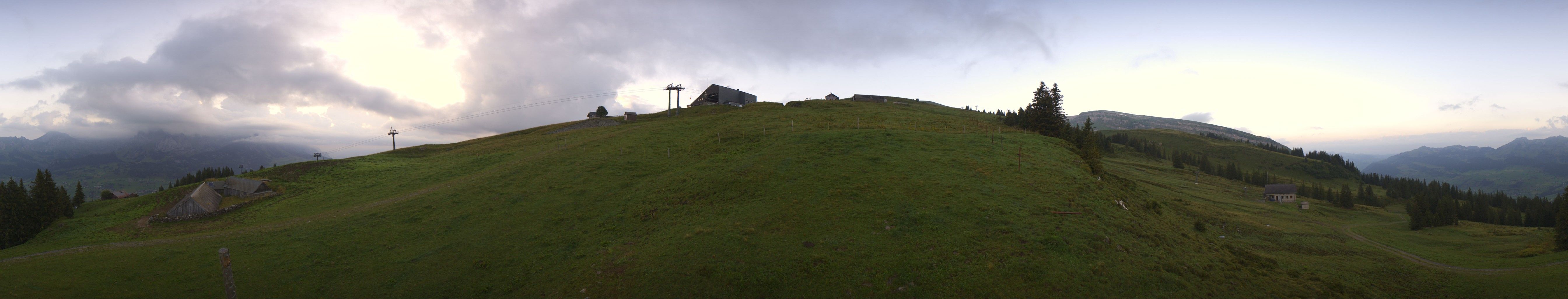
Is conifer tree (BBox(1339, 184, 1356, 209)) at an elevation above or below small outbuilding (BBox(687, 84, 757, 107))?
below

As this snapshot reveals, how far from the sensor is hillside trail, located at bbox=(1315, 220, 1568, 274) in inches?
1144

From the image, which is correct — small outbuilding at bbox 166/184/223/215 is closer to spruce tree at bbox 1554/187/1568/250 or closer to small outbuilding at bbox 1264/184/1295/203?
spruce tree at bbox 1554/187/1568/250

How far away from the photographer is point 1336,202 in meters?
94.8

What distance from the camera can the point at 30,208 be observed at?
35.1 meters

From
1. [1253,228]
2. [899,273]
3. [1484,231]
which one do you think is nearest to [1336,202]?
[1484,231]

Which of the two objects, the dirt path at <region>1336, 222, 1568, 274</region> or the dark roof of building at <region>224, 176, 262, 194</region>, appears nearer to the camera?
the dirt path at <region>1336, 222, 1568, 274</region>

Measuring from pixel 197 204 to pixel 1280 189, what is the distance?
15771 centimetres

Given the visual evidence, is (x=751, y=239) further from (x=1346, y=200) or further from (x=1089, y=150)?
(x=1346, y=200)

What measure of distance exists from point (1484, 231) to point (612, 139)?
107m

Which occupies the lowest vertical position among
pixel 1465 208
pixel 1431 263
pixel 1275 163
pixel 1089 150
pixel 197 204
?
pixel 1465 208

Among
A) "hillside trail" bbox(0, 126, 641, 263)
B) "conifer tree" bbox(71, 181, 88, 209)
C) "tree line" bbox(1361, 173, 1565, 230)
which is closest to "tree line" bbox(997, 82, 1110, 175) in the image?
"tree line" bbox(1361, 173, 1565, 230)

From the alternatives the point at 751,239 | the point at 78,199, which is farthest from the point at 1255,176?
the point at 78,199

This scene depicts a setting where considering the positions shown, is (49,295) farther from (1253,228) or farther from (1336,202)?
(1336,202)

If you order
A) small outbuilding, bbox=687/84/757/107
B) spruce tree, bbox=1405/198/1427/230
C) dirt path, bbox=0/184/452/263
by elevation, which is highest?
small outbuilding, bbox=687/84/757/107
